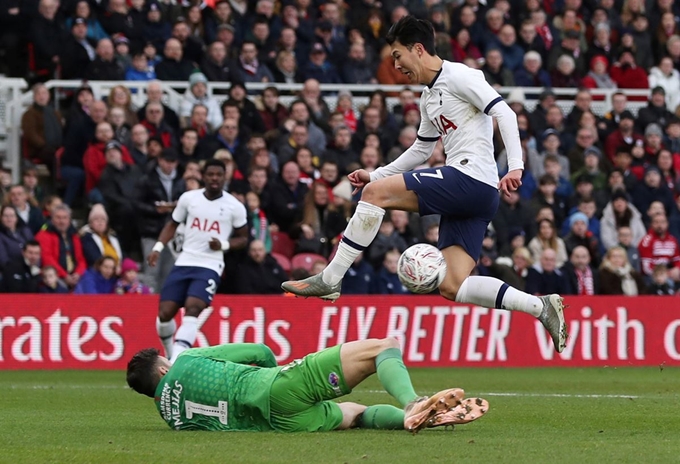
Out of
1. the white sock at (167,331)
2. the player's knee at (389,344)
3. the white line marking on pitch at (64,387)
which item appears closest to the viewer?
the player's knee at (389,344)

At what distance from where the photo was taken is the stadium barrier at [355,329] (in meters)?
16.7

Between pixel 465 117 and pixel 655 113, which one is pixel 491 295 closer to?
pixel 465 117

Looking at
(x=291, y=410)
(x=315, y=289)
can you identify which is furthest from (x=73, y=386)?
(x=291, y=410)

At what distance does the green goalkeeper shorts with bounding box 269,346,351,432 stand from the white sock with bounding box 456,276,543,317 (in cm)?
168

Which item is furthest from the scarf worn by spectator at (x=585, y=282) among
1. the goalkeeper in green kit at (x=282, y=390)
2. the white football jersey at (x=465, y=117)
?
the goalkeeper in green kit at (x=282, y=390)

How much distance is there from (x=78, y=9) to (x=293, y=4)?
4127 millimetres

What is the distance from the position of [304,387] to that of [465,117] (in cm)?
251

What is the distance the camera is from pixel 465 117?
9.53 m

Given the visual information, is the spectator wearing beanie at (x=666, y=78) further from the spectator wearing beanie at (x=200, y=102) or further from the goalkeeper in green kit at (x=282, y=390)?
the goalkeeper in green kit at (x=282, y=390)

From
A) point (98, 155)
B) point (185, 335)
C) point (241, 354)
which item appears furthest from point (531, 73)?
point (241, 354)

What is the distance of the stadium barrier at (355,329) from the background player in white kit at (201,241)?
2.38 meters

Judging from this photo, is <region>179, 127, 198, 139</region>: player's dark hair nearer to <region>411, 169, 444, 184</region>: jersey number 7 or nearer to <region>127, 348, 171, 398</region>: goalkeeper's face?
<region>411, 169, 444, 184</region>: jersey number 7

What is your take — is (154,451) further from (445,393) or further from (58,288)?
(58,288)

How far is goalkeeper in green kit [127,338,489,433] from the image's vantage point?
7.98m
